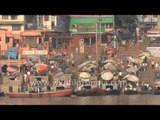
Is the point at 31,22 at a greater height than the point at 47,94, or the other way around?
the point at 31,22

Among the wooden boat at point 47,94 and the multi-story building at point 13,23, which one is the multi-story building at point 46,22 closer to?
the multi-story building at point 13,23

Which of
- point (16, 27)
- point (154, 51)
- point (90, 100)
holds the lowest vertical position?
point (90, 100)

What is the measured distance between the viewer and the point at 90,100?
3.78 meters

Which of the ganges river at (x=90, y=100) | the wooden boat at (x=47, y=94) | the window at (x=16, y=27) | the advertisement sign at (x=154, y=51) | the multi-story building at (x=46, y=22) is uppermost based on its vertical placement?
the multi-story building at (x=46, y=22)

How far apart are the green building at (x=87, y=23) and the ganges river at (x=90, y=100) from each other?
754 millimetres

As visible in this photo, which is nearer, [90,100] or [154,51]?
[90,100]

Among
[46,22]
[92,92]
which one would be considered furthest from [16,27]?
[92,92]

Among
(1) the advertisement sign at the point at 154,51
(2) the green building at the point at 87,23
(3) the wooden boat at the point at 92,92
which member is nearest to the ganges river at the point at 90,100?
(3) the wooden boat at the point at 92,92

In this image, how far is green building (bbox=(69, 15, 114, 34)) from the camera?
149 inches

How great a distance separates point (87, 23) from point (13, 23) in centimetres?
82

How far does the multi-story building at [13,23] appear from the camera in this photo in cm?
375

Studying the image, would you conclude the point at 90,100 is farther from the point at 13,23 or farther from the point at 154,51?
the point at 13,23
